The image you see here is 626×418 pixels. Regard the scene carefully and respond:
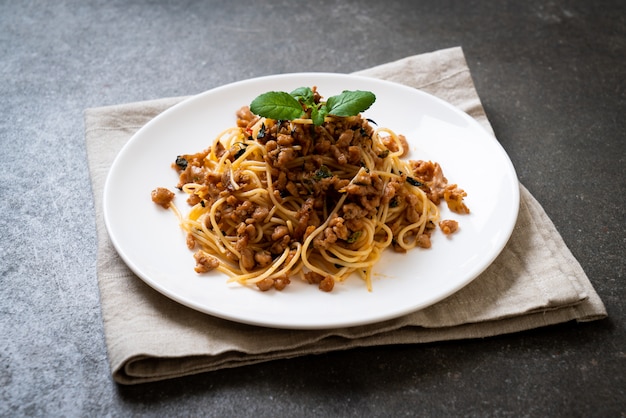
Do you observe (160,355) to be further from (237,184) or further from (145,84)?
(145,84)

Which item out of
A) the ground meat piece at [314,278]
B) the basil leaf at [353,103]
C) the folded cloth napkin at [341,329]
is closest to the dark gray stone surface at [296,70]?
the folded cloth napkin at [341,329]

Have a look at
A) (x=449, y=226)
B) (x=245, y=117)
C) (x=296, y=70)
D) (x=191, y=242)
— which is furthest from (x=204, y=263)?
(x=296, y=70)

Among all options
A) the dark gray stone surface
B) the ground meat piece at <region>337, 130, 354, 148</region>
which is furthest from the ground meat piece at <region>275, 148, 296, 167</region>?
the dark gray stone surface

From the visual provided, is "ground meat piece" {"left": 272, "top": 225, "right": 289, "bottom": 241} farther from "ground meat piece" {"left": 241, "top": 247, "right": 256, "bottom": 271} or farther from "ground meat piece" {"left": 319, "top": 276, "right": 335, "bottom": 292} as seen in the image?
"ground meat piece" {"left": 319, "top": 276, "right": 335, "bottom": 292}

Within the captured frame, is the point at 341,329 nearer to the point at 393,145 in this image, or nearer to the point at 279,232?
the point at 279,232

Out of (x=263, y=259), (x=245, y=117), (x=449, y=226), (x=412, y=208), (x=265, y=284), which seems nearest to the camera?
(x=265, y=284)

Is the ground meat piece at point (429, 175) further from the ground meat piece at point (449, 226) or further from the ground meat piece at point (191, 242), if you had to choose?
the ground meat piece at point (191, 242)

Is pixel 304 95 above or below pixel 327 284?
above
